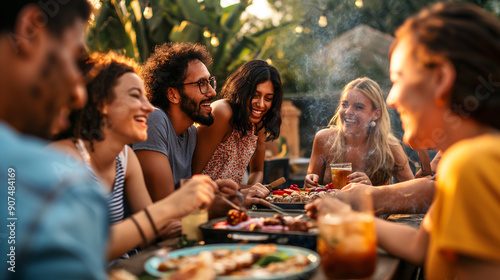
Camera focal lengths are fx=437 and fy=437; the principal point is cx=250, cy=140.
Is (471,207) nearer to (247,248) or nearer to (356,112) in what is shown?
(247,248)

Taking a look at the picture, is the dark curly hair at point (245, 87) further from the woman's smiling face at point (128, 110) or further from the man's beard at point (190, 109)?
the woman's smiling face at point (128, 110)

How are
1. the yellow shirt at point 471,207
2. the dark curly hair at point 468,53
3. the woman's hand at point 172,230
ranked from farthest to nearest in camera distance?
the woman's hand at point 172,230, the dark curly hair at point 468,53, the yellow shirt at point 471,207

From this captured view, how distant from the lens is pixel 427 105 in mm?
1535

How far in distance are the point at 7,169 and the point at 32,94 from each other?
0.18 metres

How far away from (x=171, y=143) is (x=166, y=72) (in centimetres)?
77

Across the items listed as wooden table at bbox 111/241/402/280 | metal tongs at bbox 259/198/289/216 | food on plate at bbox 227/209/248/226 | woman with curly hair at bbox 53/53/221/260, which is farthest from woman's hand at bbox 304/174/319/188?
wooden table at bbox 111/241/402/280

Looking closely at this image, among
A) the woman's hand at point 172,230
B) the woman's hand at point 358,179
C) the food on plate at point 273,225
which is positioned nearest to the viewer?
the food on plate at point 273,225

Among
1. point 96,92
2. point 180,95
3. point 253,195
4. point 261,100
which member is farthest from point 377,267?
point 261,100

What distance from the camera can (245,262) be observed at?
1532 mm

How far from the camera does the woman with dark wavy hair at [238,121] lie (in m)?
4.28

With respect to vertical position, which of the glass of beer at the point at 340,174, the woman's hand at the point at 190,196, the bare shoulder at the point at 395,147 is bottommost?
the bare shoulder at the point at 395,147

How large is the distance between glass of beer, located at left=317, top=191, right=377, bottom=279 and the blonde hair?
3.41 metres

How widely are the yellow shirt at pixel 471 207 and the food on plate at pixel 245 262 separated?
1.53ft

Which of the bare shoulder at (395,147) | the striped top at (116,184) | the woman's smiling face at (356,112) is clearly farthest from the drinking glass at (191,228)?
the bare shoulder at (395,147)
